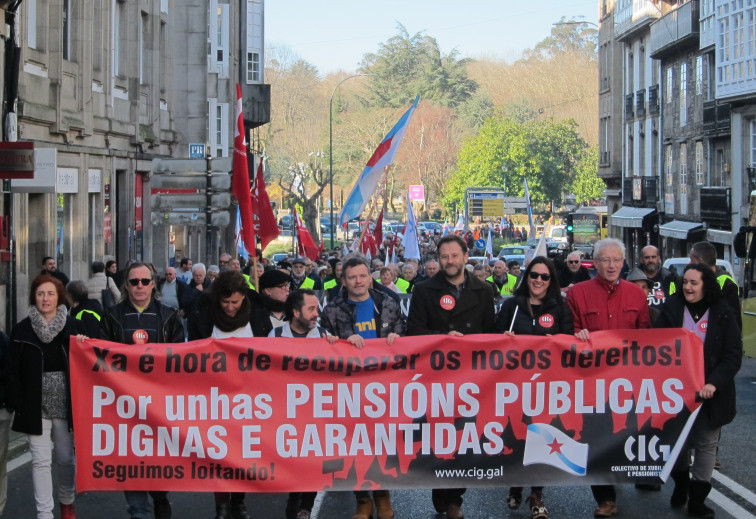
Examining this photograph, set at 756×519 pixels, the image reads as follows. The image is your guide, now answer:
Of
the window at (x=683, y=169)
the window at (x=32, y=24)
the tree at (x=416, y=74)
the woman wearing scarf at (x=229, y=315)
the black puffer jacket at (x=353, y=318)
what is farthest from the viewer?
the tree at (x=416, y=74)

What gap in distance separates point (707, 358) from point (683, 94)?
40.5 metres

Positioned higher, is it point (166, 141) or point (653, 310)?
point (166, 141)

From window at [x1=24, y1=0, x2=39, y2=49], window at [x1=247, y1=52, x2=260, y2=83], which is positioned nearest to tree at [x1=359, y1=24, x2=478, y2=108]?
window at [x1=247, y1=52, x2=260, y2=83]

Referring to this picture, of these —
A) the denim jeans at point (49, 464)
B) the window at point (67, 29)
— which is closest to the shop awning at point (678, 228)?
the window at point (67, 29)

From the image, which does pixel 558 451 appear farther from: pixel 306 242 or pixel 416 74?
pixel 416 74

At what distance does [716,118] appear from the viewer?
4094 cm

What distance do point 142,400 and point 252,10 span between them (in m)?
42.6

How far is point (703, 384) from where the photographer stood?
776 centimetres

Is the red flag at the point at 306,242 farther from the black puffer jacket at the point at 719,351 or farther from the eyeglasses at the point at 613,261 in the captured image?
the black puffer jacket at the point at 719,351

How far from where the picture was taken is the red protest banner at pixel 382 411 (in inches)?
295

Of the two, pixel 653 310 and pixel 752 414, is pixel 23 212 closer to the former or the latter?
pixel 752 414

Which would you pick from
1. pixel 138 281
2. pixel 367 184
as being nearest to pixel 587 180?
pixel 367 184

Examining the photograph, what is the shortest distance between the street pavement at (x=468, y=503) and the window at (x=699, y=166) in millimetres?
35607

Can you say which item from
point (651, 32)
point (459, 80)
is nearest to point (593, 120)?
point (459, 80)
